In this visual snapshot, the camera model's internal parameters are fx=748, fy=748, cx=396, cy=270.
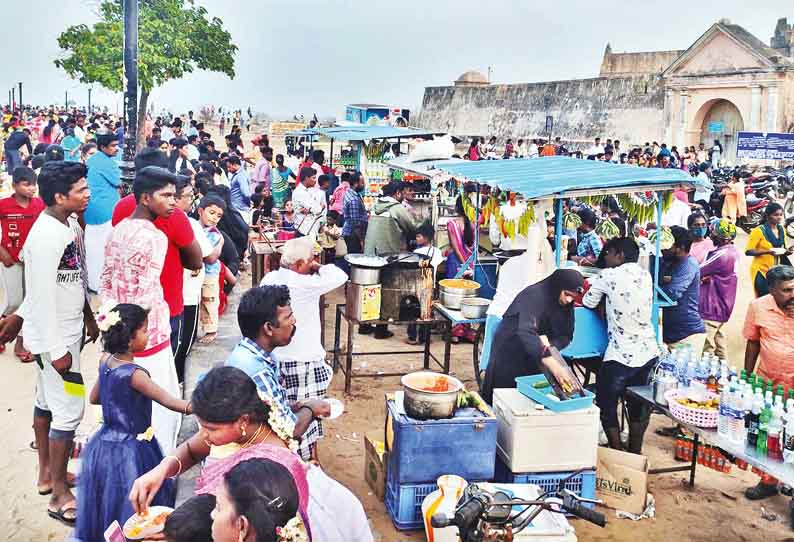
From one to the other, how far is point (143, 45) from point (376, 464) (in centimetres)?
1524

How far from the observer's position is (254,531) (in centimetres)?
220

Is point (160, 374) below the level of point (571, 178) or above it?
below

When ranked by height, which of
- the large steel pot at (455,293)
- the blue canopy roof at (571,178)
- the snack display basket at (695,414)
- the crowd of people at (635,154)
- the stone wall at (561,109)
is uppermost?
the stone wall at (561,109)

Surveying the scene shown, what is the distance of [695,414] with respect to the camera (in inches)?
189

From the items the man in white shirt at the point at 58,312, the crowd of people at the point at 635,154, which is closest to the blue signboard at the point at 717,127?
the crowd of people at the point at 635,154

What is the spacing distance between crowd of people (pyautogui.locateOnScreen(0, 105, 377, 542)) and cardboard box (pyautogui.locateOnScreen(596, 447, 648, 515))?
1967mm

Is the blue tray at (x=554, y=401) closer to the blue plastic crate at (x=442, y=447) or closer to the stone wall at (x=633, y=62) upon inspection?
the blue plastic crate at (x=442, y=447)

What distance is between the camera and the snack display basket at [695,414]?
477cm

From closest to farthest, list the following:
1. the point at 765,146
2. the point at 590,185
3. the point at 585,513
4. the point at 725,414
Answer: the point at 585,513 < the point at 725,414 < the point at 590,185 < the point at 765,146

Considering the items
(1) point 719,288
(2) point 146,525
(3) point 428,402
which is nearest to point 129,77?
(3) point 428,402

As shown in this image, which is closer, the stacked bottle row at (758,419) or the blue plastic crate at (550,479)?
the stacked bottle row at (758,419)

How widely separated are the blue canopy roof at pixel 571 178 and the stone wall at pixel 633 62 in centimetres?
3962

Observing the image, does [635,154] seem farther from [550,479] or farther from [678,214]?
[550,479]

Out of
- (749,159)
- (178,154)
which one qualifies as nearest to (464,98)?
(749,159)
